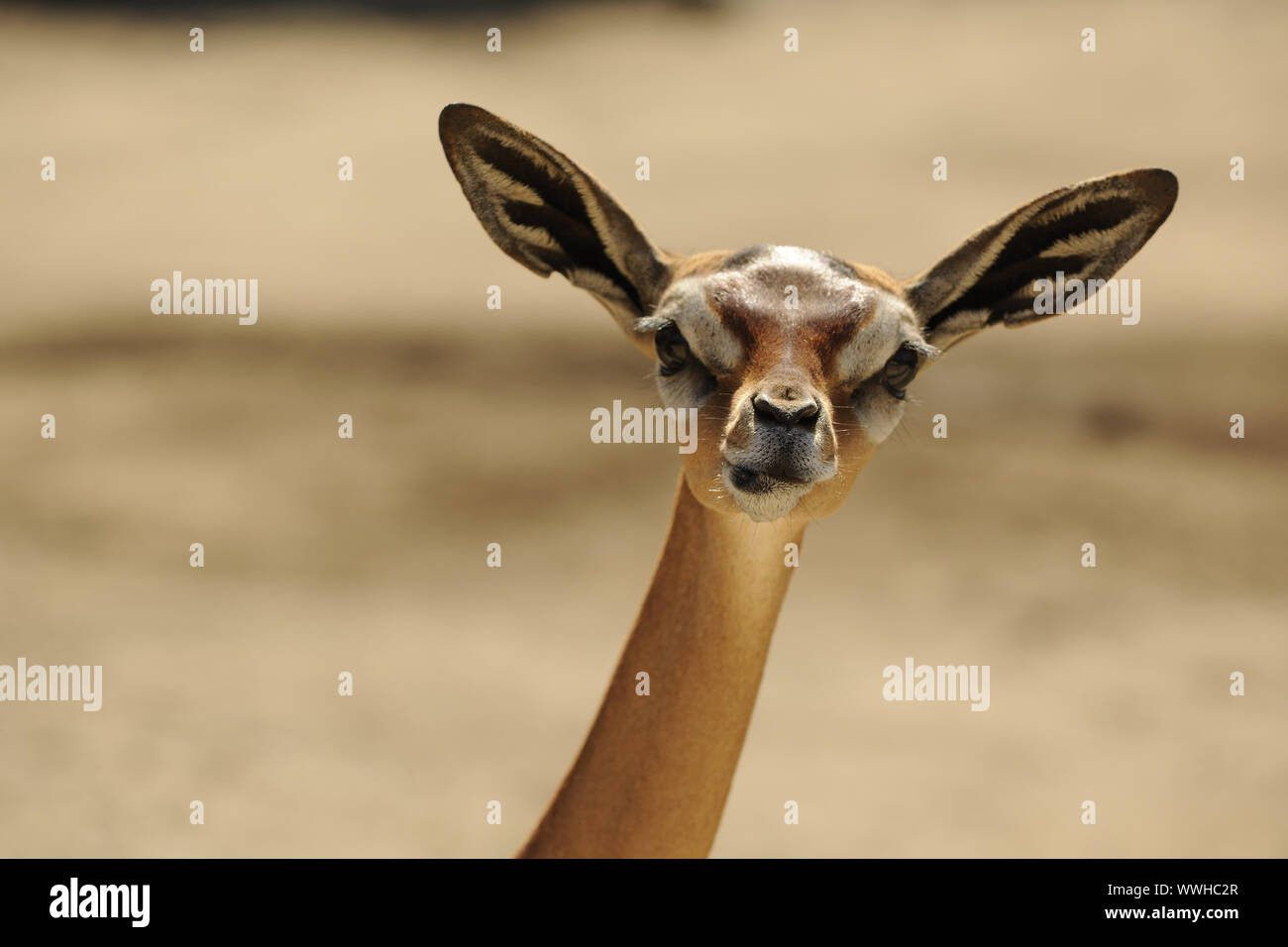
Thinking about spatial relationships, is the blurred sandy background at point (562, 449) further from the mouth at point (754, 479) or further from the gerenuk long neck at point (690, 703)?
the mouth at point (754, 479)

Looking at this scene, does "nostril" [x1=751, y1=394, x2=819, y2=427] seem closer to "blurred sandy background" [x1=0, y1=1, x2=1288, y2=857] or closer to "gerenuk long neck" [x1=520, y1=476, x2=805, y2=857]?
"gerenuk long neck" [x1=520, y1=476, x2=805, y2=857]

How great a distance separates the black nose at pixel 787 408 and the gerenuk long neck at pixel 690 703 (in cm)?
68

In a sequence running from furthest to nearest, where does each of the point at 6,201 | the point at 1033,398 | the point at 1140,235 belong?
the point at 6,201 → the point at 1033,398 → the point at 1140,235

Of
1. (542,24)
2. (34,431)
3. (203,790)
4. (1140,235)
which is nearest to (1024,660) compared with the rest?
(203,790)

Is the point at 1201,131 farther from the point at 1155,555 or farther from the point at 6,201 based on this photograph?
the point at 6,201

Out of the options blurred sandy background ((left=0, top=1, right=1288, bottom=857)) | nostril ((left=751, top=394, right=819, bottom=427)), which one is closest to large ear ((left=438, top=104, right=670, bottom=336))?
nostril ((left=751, top=394, right=819, bottom=427))

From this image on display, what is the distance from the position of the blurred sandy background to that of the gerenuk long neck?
5.82 meters

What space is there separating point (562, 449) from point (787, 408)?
11055mm

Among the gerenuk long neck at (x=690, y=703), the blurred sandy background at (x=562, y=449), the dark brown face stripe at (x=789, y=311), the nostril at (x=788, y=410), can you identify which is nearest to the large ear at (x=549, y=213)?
the dark brown face stripe at (x=789, y=311)

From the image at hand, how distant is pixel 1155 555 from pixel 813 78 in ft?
27.9

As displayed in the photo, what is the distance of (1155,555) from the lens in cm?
1445

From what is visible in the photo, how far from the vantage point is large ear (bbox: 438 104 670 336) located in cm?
498

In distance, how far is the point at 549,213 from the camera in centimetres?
531

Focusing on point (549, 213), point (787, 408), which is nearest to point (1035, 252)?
point (787, 408)
